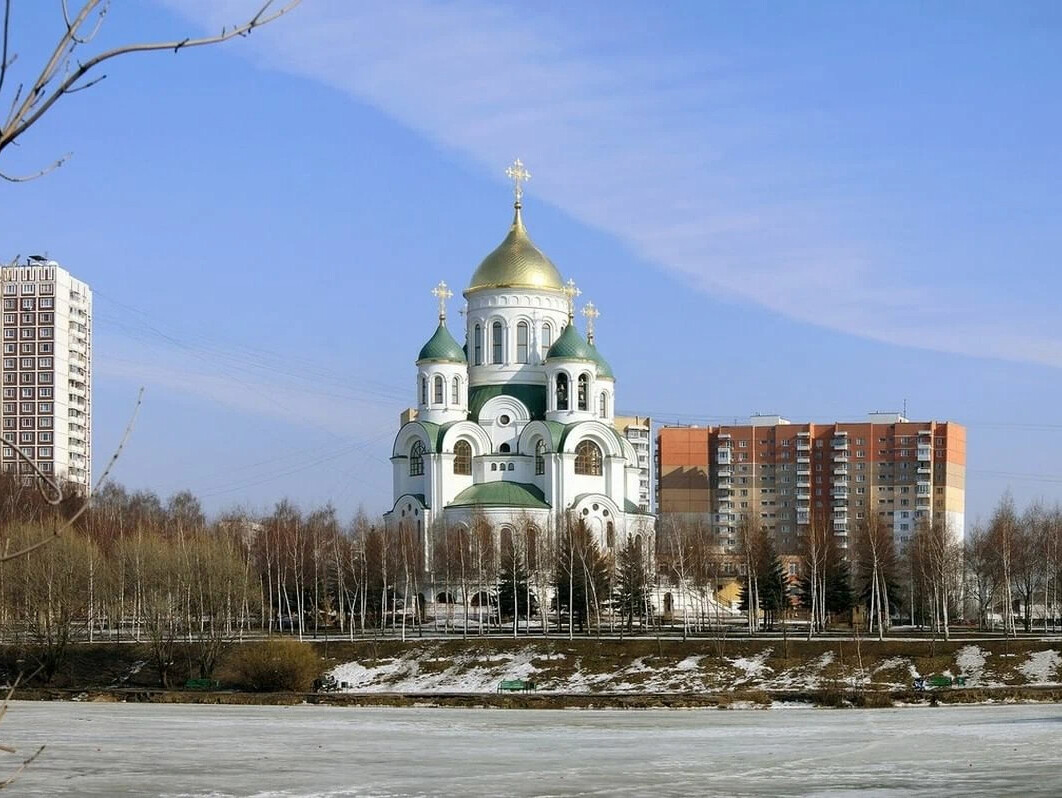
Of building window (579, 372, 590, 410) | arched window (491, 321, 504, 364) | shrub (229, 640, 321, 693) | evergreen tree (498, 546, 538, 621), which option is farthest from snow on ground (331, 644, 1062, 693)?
arched window (491, 321, 504, 364)

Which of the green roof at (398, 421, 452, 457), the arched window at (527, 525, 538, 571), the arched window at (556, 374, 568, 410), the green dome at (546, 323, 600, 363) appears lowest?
the arched window at (527, 525, 538, 571)

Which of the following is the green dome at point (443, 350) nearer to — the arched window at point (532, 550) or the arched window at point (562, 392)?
the arched window at point (562, 392)

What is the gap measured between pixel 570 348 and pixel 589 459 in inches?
207

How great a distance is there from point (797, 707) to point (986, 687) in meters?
5.71

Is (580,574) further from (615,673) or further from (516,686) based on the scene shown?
(516,686)

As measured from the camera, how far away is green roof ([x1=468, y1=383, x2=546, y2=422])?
248ft

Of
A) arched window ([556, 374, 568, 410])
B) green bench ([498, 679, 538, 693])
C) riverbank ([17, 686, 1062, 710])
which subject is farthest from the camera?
arched window ([556, 374, 568, 410])

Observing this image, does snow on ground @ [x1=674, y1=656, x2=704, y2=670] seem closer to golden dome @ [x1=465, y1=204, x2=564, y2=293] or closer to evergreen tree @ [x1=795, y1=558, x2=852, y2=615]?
evergreen tree @ [x1=795, y1=558, x2=852, y2=615]

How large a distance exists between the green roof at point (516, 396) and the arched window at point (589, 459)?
8.59ft

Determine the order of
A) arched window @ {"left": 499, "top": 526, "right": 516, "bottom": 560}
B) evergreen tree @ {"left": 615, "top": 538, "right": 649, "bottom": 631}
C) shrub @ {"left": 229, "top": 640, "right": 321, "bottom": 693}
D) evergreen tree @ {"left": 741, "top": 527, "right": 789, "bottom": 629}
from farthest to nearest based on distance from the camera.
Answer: arched window @ {"left": 499, "top": 526, "right": 516, "bottom": 560} → evergreen tree @ {"left": 741, "top": 527, "right": 789, "bottom": 629} → evergreen tree @ {"left": 615, "top": 538, "right": 649, "bottom": 631} → shrub @ {"left": 229, "top": 640, "right": 321, "bottom": 693}

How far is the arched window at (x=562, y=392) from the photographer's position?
74562mm

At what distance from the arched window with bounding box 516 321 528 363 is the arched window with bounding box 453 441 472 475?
5275 millimetres

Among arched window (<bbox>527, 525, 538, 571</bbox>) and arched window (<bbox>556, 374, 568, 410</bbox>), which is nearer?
arched window (<bbox>527, 525, 538, 571</bbox>)

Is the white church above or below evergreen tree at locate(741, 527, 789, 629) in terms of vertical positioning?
above
